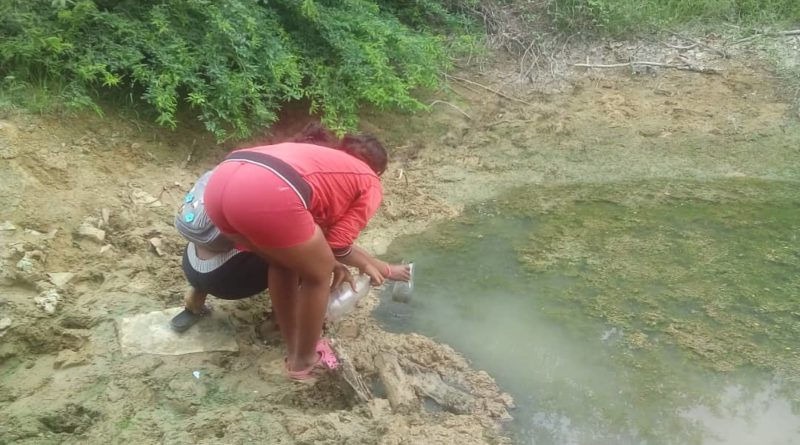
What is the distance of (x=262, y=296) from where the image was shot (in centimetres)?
366

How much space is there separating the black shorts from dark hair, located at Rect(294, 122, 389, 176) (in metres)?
0.52

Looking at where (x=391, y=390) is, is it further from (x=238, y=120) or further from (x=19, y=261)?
(x=238, y=120)

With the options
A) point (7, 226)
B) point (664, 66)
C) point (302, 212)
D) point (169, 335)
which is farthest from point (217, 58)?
point (664, 66)

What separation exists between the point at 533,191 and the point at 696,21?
3077 mm

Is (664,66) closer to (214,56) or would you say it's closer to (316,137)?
(214,56)

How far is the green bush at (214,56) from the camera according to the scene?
426 centimetres

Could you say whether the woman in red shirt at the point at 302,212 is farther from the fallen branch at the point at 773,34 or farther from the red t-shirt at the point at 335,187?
the fallen branch at the point at 773,34

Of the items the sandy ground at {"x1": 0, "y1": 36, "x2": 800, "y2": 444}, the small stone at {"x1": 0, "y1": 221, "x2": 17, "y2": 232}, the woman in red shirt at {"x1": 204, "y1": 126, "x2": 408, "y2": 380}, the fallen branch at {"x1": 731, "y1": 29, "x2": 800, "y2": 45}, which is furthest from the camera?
the fallen branch at {"x1": 731, "y1": 29, "x2": 800, "y2": 45}

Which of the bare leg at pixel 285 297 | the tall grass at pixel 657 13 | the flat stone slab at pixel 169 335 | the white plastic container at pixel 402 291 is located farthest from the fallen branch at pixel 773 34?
the flat stone slab at pixel 169 335

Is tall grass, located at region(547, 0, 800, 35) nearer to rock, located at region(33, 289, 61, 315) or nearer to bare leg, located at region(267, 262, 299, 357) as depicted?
bare leg, located at region(267, 262, 299, 357)

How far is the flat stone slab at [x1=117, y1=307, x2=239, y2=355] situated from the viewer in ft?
10.3

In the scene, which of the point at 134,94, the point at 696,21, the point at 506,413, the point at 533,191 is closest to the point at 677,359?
the point at 506,413

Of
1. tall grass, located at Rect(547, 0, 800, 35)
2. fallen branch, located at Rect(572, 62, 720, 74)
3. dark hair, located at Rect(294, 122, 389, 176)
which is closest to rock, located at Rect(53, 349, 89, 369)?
dark hair, located at Rect(294, 122, 389, 176)

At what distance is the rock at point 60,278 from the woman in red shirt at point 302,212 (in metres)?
1.12
